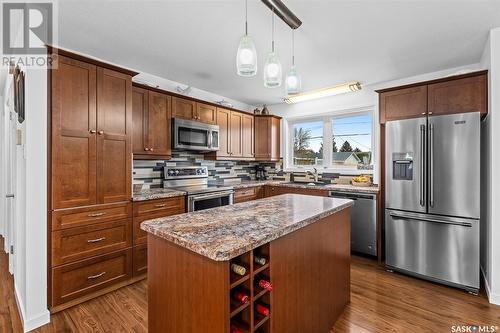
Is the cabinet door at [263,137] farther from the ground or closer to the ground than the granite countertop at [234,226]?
farther from the ground

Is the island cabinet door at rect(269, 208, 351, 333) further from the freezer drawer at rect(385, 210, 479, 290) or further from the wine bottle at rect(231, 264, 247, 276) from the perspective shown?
the freezer drawer at rect(385, 210, 479, 290)

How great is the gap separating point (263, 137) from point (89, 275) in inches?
139

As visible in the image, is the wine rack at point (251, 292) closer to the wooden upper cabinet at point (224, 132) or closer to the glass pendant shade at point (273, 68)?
the glass pendant shade at point (273, 68)

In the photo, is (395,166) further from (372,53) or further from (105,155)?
(105,155)

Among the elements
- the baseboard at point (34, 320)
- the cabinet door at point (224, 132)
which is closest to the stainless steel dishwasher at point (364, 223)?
the cabinet door at point (224, 132)

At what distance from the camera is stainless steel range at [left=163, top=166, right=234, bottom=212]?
Answer: 3.29m

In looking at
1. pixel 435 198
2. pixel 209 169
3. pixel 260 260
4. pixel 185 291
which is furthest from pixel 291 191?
pixel 185 291

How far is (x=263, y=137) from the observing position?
4.93 m

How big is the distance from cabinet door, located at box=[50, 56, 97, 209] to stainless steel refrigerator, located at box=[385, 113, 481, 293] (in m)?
3.32

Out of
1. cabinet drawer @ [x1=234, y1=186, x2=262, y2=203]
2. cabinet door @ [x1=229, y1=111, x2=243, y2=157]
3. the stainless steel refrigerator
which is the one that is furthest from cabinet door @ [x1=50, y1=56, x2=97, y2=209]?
the stainless steel refrigerator

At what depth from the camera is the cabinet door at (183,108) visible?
3.48 m

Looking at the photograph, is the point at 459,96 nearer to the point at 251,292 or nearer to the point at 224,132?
the point at 251,292

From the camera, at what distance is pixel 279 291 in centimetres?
136

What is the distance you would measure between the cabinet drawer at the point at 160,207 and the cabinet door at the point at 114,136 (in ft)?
0.61
